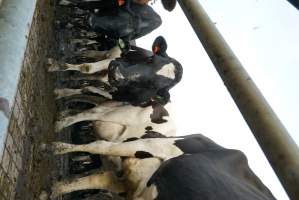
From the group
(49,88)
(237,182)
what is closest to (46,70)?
(49,88)

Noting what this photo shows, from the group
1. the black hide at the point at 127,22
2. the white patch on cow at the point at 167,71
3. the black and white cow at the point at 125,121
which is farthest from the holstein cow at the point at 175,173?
the black hide at the point at 127,22

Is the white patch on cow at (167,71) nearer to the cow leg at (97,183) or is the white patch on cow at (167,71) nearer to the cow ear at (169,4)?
the cow leg at (97,183)

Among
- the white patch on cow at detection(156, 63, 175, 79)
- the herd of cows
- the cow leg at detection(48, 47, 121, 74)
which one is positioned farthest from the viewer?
the cow leg at detection(48, 47, 121, 74)

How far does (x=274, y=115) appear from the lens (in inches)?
54.8

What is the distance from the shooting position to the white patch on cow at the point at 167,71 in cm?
648

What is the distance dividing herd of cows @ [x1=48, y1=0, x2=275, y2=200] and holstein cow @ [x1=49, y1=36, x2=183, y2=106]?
0.5 inches

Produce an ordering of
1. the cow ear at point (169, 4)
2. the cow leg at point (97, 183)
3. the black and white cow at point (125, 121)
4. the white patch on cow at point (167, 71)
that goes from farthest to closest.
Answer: the white patch on cow at point (167, 71) < the black and white cow at point (125, 121) < the cow leg at point (97, 183) < the cow ear at point (169, 4)

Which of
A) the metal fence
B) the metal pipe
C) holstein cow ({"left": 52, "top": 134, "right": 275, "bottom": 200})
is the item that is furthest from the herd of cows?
the metal pipe

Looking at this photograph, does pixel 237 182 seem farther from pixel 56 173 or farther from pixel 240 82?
pixel 240 82

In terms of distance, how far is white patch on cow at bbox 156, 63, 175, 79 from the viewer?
6476mm

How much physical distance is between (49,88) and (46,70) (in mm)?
237

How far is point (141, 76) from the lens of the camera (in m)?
6.37

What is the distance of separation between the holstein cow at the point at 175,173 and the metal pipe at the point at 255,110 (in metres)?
2.27

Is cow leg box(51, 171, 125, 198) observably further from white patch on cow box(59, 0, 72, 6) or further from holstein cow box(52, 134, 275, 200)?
white patch on cow box(59, 0, 72, 6)
